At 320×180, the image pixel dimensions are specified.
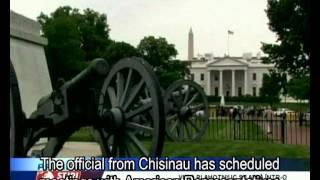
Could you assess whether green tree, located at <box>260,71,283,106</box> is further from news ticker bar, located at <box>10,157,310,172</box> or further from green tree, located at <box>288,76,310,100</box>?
news ticker bar, located at <box>10,157,310,172</box>

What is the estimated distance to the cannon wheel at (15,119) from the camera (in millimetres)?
5684

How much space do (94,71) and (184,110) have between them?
24.7 feet

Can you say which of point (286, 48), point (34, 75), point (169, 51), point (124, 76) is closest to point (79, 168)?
point (124, 76)

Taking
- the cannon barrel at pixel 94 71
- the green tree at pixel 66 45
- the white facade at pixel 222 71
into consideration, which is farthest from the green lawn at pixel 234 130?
the cannon barrel at pixel 94 71

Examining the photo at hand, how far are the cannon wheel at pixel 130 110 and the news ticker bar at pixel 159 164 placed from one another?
0.46 metres

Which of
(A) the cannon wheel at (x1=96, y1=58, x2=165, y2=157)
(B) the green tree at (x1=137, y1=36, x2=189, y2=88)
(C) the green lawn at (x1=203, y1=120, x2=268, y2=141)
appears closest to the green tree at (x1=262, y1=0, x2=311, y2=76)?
(B) the green tree at (x1=137, y1=36, x2=189, y2=88)

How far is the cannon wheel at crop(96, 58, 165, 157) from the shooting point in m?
6.08

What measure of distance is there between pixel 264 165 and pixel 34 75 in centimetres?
864

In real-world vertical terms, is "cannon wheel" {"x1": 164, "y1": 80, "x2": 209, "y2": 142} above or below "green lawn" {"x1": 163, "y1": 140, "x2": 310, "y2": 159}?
above

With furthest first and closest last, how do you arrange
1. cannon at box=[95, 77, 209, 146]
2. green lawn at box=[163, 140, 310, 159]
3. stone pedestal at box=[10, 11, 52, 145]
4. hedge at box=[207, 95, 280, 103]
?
hedge at box=[207, 95, 280, 103]
cannon at box=[95, 77, 209, 146]
stone pedestal at box=[10, 11, 52, 145]
green lawn at box=[163, 140, 310, 159]

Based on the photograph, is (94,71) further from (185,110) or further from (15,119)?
(185,110)

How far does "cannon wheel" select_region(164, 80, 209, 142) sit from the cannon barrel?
6.62 metres

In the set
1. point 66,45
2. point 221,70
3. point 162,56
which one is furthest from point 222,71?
point 162,56

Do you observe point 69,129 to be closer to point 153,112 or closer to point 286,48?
point 153,112
